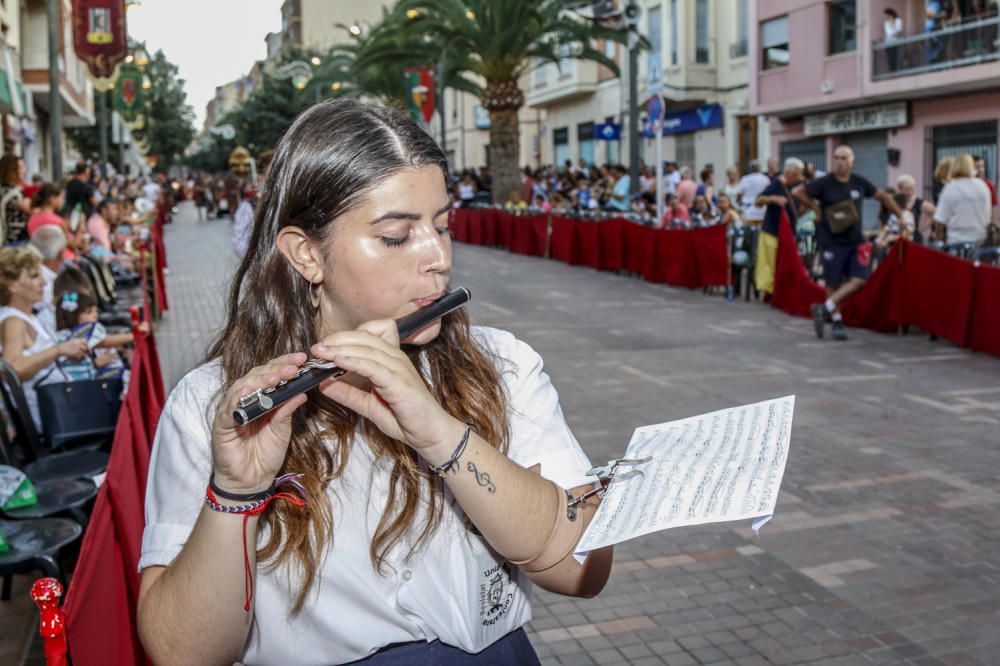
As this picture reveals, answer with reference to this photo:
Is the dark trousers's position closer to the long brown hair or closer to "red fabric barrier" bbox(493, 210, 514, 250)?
the long brown hair

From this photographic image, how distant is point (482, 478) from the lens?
5.66ft

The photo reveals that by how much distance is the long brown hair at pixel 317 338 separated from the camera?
180cm

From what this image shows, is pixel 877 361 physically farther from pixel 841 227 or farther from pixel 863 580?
pixel 863 580

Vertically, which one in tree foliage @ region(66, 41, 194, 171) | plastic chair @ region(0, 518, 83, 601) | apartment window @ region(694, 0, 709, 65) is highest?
tree foliage @ region(66, 41, 194, 171)

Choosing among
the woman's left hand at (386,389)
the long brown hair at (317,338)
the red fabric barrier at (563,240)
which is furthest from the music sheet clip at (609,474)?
the red fabric barrier at (563,240)

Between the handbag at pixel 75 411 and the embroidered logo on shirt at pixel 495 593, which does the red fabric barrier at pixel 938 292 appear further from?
the embroidered logo on shirt at pixel 495 593

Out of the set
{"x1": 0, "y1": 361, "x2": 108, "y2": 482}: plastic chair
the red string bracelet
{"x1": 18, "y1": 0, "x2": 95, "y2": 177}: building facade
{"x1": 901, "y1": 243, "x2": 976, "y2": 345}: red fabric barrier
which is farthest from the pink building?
the red string bracelet

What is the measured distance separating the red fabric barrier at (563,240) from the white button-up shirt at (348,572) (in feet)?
61.5

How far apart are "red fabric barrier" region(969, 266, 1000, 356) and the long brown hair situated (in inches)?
359

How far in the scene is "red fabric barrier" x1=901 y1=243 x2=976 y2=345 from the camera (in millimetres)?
10406

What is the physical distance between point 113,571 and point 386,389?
1.54 meters

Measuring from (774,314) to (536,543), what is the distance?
12.0 m

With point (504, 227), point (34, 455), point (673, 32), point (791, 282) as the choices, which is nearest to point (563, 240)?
point (504, 227)

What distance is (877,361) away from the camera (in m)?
10.0
